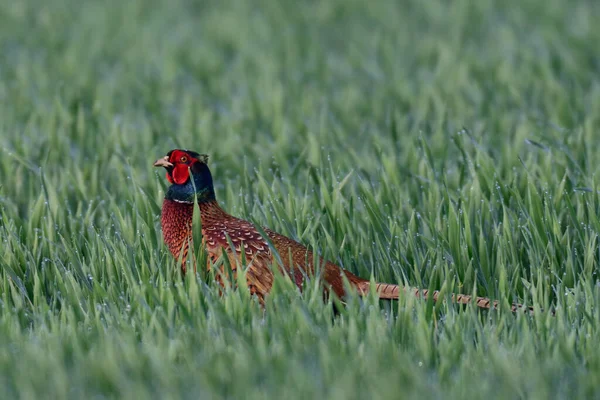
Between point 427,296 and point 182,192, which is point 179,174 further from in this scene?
point 427,296

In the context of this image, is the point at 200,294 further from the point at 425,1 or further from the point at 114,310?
the point at 425,1

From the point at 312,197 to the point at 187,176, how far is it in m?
1.03

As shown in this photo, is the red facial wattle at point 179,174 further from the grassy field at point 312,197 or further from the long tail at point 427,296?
the long tail at point 427,296

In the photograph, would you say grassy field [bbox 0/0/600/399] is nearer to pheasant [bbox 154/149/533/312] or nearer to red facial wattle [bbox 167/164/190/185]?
pheasant [bbox 154/149/533/312]

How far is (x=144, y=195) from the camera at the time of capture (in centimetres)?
504

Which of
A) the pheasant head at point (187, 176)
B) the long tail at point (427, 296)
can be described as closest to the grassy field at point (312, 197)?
the long tail at point (427, 296)

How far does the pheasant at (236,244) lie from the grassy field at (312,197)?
4.0 inches

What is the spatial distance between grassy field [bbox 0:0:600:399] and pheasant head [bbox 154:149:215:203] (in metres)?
0.27

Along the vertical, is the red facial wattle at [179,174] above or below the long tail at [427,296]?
above

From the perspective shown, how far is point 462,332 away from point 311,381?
2.24 ft

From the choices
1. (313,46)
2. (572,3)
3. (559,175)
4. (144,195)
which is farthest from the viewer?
(572,3)

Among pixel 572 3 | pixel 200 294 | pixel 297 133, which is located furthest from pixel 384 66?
pixel 200 294

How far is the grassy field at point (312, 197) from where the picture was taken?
3486mm

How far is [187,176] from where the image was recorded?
4406 mm
